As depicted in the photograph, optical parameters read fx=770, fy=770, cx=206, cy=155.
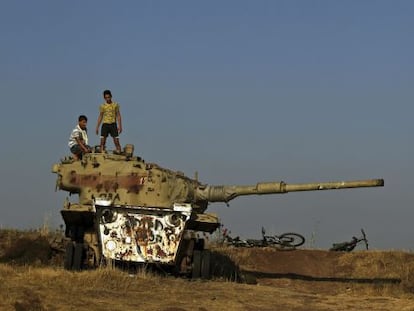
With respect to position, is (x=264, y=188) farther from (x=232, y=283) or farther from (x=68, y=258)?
(x=68, y=258)

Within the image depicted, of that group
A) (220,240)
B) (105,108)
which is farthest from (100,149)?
(220,240)

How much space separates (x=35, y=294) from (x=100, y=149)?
24.4 feet

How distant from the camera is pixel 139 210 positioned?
17453 mm

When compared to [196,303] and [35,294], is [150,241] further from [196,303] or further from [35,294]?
[35,294]

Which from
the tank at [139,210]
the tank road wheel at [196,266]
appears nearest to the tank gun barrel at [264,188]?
the tank at [139,210]

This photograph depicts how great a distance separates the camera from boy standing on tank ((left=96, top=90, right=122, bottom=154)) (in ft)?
65.2

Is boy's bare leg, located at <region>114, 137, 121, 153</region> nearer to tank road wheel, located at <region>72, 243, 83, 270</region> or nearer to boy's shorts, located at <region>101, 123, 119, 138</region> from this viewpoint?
boy's shorts, located at <region>101, 123, 119, 138</region>

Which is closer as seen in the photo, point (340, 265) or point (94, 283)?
point (94, 283)

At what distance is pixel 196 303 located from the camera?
44.1ft

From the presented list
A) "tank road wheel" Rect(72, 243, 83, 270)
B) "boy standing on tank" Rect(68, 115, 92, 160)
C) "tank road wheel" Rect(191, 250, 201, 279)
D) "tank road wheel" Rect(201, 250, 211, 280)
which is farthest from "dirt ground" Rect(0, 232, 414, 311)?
"boy standing on tank" Rect(68, 115, 92, 160)

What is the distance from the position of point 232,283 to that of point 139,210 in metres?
2.66

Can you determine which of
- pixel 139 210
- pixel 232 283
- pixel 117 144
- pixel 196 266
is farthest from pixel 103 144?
pixel 232 283

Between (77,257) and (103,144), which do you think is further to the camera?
(103,144)

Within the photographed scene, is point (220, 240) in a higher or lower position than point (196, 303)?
higher
